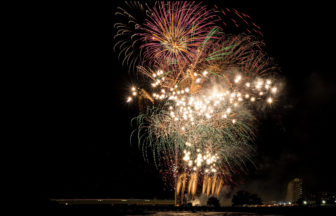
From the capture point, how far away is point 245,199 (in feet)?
130

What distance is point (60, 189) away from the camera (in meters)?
35.1

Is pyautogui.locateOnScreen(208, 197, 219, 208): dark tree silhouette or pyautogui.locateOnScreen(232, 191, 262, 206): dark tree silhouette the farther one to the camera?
pyautogui.locateOnScreen(232, 191, 262, 206): dark tree silhouette

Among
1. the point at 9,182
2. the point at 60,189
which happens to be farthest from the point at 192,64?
the point at 60,189

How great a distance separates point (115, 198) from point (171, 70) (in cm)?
3035

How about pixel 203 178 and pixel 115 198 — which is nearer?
pixel 203 178

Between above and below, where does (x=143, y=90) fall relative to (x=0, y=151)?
above

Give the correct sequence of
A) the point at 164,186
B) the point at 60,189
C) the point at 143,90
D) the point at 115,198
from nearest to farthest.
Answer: the point at 143,90, the point at 60,189, the point at 115,198, the point at 164,186

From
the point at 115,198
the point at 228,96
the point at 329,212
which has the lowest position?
the point at 115,198

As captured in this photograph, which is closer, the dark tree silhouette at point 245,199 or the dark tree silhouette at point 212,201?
the dark tree silhouette at point 212,201

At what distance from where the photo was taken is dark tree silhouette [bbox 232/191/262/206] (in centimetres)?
3934

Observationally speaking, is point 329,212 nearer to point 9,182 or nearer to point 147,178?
point 9,182

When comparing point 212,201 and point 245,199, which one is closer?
point 212,201

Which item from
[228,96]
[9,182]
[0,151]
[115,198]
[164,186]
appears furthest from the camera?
[164,186]

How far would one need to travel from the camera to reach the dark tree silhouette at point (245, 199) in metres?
39.3
